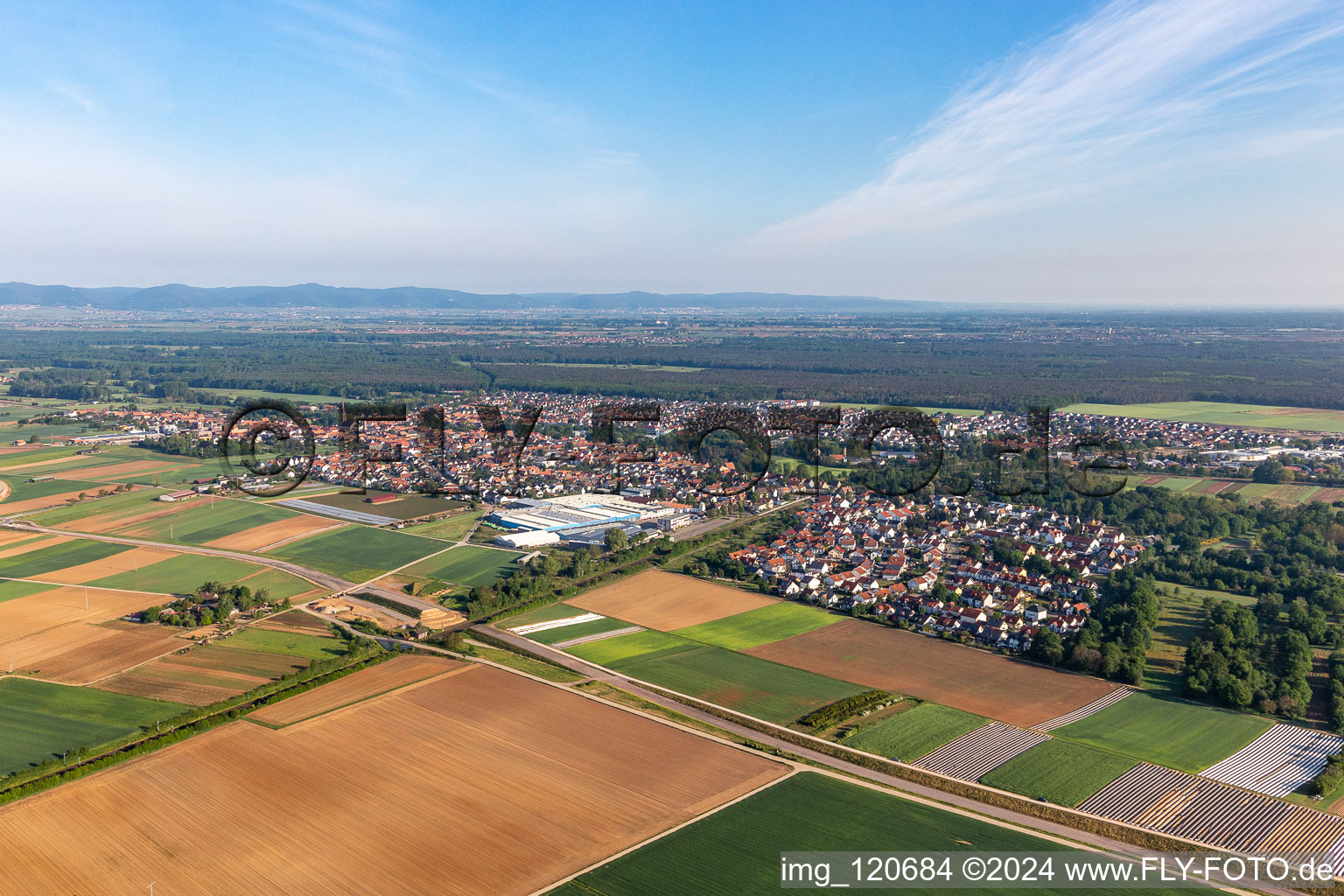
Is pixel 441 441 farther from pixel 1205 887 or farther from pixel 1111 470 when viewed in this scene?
pixel 1205 887

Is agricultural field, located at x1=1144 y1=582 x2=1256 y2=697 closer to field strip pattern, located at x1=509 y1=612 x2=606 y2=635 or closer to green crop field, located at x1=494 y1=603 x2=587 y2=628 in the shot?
field strip pattern, located at x1=509 y1=612 x2=606 y2=635

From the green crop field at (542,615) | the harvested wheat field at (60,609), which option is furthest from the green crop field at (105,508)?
the green crop field at (542,615)

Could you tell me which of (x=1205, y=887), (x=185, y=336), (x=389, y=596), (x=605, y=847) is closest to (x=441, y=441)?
(x=389, y=596)

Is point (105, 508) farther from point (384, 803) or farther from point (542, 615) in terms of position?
point (384, 803)

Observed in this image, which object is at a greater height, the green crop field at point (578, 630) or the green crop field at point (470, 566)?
the green crop field at point (470, 566)

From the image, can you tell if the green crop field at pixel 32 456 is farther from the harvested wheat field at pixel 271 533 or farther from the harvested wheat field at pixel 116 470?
the harvested wheat field at pixel 271 533

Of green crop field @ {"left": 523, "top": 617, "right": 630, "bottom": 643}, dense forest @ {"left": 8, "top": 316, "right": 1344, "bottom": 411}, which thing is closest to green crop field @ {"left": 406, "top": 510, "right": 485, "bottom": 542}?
green crop field @ {"left": 523, "top": 617, "right": 630, "bottom": 643}
